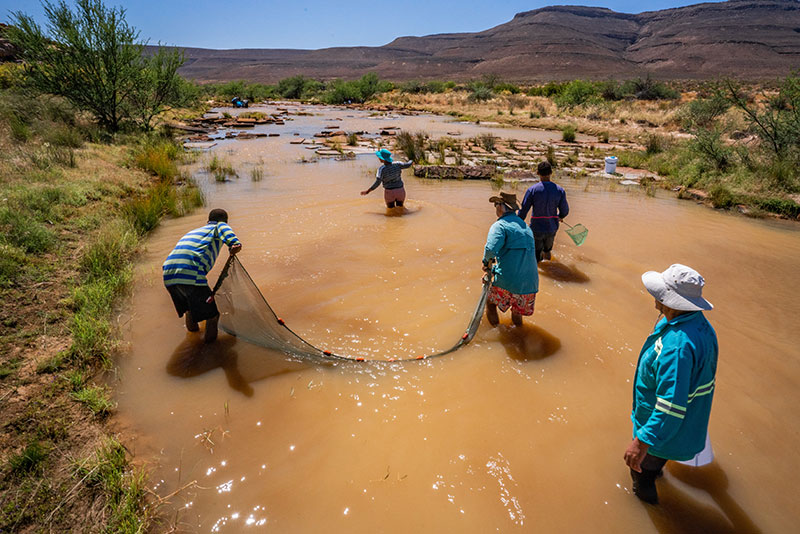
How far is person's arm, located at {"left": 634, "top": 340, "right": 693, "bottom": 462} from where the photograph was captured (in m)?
1.96

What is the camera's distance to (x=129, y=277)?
192 inches

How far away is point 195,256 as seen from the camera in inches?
143

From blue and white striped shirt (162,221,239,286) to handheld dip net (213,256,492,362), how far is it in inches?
7.3

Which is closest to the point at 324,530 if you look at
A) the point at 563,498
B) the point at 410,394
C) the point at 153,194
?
the point at 410,394

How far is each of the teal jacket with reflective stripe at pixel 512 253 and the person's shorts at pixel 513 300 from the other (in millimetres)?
106

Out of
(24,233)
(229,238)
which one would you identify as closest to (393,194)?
(229,238)

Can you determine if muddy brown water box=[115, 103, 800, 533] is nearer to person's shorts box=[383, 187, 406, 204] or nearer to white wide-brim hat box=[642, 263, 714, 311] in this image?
white wide-brim hat box=[642, 263, 714, 311]

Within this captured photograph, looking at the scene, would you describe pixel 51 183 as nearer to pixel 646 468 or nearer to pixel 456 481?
pixel 456 481

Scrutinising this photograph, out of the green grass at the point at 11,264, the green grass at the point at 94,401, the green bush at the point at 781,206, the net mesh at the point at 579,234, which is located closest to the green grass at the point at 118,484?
the green grass at the point at 94,401

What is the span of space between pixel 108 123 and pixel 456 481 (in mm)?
17119

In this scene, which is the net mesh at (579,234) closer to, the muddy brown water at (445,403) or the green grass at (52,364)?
the muddy brown water at (445,403)

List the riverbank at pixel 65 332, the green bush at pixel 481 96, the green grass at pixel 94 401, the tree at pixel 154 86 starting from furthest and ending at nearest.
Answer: the green bush at pixel 481 96, the tree at pixel 154 86, the green grass at pixel 94 401, the riverbank at pixel 65 332

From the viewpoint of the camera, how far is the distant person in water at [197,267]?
359cm

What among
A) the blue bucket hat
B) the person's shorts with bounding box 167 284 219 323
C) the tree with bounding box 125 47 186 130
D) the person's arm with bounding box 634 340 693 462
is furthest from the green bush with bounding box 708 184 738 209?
the tree with bounding box 125 47 186 130
